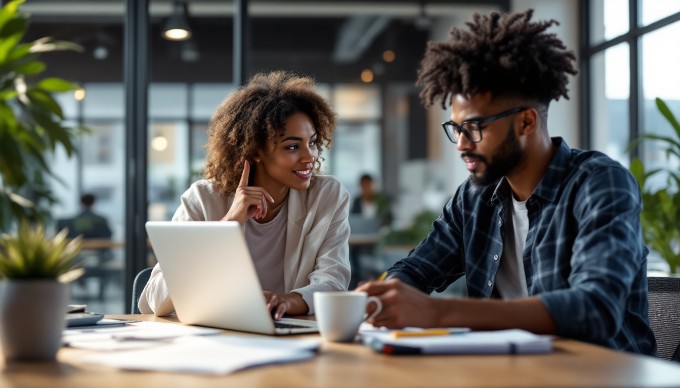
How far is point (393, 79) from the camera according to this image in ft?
22.3

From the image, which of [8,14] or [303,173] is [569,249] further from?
[8,14]

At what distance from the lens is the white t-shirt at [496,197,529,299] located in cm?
208

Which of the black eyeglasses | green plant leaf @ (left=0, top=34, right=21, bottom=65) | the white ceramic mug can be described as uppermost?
green plant leaf @ (left=0, top=34, right=21, bottom=65)

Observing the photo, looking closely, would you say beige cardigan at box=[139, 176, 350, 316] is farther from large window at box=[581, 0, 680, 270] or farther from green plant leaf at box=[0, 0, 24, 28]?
large window at box=[581, 0, 680, 270]

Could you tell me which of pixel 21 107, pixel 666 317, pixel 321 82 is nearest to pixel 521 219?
pixel 666 317

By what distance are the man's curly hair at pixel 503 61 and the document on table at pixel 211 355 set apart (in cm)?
79

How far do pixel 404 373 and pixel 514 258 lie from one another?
3.28ft

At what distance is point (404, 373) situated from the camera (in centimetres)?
119

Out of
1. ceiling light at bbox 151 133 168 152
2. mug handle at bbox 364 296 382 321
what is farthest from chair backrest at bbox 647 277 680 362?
ceiling light at bbox 151 133 168 152

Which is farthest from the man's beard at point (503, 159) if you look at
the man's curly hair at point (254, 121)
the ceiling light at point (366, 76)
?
the ceiling light at point (366, 76)

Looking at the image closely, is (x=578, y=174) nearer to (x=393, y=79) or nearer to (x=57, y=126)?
(x=57, y=126)

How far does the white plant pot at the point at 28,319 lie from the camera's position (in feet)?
4.42

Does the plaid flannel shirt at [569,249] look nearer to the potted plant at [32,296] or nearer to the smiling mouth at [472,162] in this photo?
the smiling mouth at [472,162]

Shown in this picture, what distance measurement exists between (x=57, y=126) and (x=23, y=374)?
2.04ft
